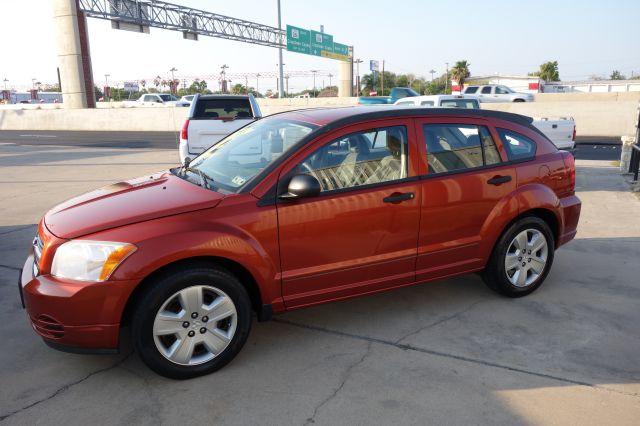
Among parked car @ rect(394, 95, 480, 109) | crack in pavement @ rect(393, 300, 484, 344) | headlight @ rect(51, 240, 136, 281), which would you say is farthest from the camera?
parked car @ rect(394, 95, 480, 109)

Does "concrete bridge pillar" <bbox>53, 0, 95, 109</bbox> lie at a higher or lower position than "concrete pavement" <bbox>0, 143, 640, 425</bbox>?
higher

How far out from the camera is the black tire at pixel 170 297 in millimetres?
2975

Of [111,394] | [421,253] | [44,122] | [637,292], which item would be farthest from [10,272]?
[44,122]

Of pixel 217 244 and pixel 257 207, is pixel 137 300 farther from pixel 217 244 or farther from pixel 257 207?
pixel 257 207

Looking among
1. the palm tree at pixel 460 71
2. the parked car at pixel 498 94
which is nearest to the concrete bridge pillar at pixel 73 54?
the parked car at pixel 498 94

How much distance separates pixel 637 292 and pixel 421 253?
86.8 inches

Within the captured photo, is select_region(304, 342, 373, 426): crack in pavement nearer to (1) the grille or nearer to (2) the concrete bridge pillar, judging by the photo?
(1) the grille

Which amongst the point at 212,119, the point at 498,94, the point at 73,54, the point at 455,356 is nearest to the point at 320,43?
the point at 498,94

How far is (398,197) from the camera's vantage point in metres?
3.70

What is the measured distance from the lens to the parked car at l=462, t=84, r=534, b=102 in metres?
29.8

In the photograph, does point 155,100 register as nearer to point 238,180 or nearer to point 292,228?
point 238,180

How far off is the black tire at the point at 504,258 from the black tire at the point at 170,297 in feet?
7.21

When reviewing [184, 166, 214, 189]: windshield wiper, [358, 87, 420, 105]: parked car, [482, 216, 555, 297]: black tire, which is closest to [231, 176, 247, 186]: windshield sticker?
[184, 166, 214, 189]: windshield wiper

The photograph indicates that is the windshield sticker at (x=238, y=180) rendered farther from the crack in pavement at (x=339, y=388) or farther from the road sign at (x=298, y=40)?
the road sign at (x=298, y=40)
